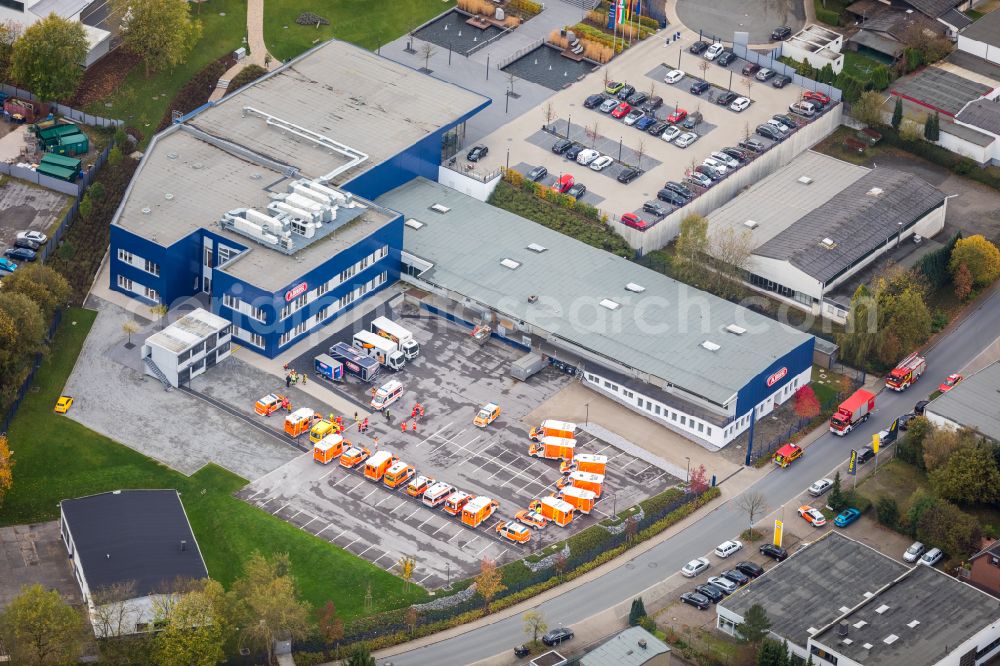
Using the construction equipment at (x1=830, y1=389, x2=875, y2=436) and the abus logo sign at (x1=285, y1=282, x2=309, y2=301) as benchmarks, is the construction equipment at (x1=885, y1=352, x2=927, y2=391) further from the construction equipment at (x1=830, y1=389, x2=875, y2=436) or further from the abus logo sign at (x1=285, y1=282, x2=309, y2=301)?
the abus logo sign at (x1=285, y1=282, x2=309, y2=301)

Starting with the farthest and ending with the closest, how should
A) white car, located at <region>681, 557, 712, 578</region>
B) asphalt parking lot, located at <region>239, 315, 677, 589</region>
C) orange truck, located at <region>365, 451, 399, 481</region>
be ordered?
1. orange truck, located at <region>365, 451, 399, 481</region>
2. asphalt parking lot, located at <region>239, 315, 677, 589</region>
3. white car, located at <region>681, 557, 712, 578</region>

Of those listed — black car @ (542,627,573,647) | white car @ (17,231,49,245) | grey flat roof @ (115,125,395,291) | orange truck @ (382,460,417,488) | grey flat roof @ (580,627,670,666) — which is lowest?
black car @ (542,627,573,647)

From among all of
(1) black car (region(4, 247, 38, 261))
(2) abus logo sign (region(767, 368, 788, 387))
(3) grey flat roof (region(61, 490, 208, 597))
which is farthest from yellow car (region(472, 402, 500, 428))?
(1) black car (region(4, 247, 38, 261))

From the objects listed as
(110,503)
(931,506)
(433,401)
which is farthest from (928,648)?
(110,503)

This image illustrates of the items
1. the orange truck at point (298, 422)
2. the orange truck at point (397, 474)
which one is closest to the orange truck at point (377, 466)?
the orange truck at point (397, 474)

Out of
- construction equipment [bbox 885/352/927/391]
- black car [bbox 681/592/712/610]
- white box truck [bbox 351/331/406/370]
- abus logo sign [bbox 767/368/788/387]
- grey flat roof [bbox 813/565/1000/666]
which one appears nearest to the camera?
grey flat roof [bbox 813/565/1000/666]

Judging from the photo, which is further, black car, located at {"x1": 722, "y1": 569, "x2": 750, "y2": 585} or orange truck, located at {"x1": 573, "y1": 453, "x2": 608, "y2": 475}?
orange truck, located at {"x1": 573, "y1": 453, "x2": 608, "y2": 475}
